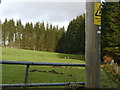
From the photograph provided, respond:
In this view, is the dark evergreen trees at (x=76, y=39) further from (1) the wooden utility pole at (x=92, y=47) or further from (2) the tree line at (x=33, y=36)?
(1) the wooden utility pole at (x=92, y=47)

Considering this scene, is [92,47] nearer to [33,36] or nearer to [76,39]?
[76,39]

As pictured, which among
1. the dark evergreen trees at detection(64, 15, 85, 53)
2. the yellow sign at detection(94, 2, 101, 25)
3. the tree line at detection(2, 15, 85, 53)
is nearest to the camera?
the yellow sign at detection(94, 2, 101, 25)

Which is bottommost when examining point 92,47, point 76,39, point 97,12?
point 92,47

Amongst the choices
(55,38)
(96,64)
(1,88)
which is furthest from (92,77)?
(55,38)

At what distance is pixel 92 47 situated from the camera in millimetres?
3502

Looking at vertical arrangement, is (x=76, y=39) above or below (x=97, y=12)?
below

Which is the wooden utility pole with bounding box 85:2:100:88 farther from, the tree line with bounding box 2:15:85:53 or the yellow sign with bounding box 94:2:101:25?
the tree line with bounding box 2:15:85:53

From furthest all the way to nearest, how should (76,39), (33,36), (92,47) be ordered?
(33,36) → (76,39) → (92,47)

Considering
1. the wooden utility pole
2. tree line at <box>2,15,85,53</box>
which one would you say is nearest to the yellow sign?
the wooden utility pole

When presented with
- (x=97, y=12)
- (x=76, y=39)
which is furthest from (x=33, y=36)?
(x=97, y=12)

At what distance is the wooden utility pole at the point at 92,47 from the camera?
3506 millimetres

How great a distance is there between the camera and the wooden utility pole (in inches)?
138

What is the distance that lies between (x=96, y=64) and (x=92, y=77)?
226mm

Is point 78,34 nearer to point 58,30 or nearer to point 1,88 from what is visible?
point 58,30
